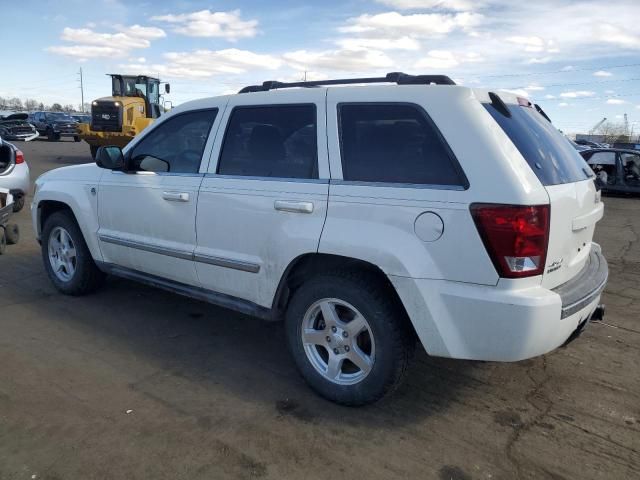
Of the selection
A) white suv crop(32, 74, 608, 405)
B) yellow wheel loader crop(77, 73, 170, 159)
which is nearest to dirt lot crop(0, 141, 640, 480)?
white suv crop(32, 74, 608, 405)


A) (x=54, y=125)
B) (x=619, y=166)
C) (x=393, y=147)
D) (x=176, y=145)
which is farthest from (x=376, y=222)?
(x=54, y=125)

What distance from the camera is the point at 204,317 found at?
4.78 meters

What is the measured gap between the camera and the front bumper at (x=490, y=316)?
2705 mm

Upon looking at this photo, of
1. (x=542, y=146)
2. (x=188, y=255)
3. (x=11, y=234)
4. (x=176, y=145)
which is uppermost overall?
(x=542, y=146)

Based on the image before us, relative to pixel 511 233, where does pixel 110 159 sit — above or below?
above

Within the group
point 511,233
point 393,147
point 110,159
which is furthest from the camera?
point 110,159

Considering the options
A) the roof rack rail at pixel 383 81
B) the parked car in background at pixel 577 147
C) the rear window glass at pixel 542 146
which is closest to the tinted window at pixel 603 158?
the parked car in background at pixel 577 147

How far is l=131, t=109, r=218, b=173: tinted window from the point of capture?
4.06 meters

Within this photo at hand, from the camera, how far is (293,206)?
3.31 meters

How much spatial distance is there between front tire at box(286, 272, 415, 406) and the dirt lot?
164 millimetres

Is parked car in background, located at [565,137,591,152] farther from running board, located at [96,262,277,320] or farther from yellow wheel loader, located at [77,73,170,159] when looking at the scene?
yellow wheel loader, located at [77,73,170,159]

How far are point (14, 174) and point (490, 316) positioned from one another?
23.1ft

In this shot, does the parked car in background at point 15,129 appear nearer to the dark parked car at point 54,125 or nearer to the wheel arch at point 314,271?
the dark parked car at point 54,125

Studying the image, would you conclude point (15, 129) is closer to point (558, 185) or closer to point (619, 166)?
point (619, 166)
